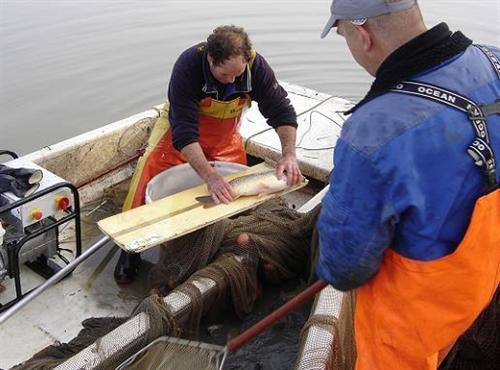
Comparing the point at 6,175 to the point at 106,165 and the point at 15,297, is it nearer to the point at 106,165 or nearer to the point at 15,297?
the point at 15,297

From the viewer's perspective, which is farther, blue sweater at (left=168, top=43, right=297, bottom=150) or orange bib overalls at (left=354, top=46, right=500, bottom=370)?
blue sweater at (left=168, top=43, right=297, bottom=150)

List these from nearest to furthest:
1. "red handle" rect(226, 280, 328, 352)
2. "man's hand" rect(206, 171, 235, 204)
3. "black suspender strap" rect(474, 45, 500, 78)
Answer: "black suspender strap" rect(474, 45, 500, 78) < "red handle" rect(226, 280, 328, 352) < "man's hand" rect(206, 171, 235, 204)

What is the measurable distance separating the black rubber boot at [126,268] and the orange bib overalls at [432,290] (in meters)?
2.52

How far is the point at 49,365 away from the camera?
10.6ft

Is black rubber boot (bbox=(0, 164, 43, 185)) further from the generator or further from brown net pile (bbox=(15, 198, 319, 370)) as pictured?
brown net pile (bbox=(15, 198, 319, 370))

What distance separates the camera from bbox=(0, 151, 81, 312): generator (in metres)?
3.84

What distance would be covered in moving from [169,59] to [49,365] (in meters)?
8.30

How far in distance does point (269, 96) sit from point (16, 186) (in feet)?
6.66

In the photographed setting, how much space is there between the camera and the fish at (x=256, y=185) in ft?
14.5

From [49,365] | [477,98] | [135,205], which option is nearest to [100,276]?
[135,205]

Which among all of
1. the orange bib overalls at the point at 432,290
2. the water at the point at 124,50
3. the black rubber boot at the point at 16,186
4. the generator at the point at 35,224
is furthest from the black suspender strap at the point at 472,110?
the water at the point at 124,50

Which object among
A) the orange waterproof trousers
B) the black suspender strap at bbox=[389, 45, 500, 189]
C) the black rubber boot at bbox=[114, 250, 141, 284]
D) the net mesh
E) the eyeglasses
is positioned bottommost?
the black rubber boot at bbox=[114, 250, 141, 284]

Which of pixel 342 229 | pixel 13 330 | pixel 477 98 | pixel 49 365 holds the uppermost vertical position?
pixel 477 98

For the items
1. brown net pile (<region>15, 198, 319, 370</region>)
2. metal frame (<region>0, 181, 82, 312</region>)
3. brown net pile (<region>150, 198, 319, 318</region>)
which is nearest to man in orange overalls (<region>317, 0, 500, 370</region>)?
brown net pile (<region>15, 198, 319, 370</region>)
